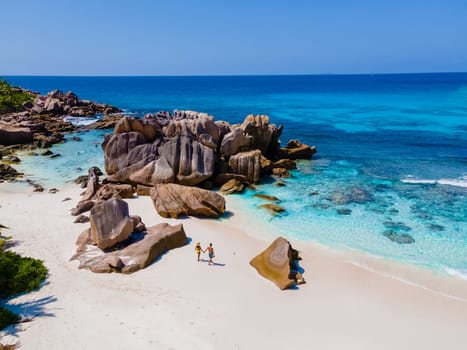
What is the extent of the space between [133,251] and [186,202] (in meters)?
6.53

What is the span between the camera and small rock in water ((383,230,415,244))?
21.4m

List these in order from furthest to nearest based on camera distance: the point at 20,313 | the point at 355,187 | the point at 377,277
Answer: the point at 355,187 → the point at 377,277 → the point at 20,313

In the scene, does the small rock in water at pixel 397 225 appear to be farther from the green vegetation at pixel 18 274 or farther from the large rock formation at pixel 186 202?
the green vegetation at pixel 18 274

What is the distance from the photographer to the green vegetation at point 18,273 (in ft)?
49.8

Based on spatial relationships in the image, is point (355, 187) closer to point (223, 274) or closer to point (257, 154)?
point (257, 154)

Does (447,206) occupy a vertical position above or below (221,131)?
below

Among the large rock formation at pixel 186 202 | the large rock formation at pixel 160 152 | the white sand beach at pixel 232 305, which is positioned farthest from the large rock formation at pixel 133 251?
the large rock formation at pixel 160 152

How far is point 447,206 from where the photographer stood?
26.5m

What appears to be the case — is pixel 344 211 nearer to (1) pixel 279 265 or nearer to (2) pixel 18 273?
(1) pixel 279 265

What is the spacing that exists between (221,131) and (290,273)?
19272 millimetres

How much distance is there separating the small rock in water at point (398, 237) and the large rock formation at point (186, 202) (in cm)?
1081

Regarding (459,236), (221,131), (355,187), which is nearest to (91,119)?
(221,131)

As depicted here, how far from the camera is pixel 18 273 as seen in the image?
15.8m

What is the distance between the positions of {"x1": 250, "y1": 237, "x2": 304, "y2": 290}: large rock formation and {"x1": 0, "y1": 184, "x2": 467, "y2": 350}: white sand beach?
1.20 feet
